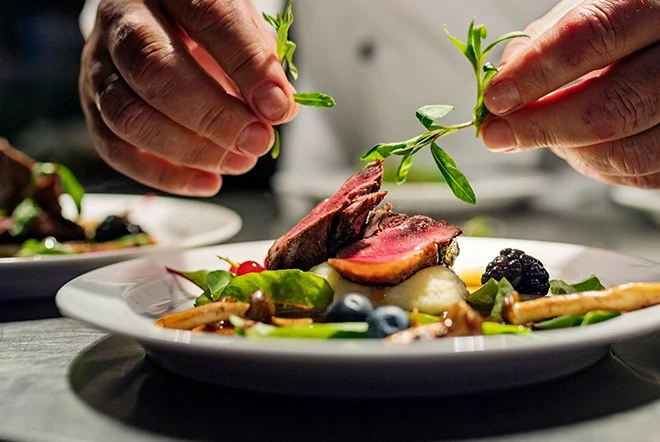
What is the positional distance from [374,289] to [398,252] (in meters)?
0.11

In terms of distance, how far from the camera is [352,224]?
1850 mm

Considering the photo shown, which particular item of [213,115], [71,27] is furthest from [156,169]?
[71,27]

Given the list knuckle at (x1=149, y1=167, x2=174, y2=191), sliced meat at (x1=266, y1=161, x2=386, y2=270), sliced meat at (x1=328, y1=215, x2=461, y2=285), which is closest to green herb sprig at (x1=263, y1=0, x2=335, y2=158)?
sliced meat at (x1=266, y1=161, x2=386, y2=270)

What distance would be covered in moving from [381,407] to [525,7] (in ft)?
13.5

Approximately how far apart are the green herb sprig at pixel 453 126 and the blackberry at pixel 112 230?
1.25 metres

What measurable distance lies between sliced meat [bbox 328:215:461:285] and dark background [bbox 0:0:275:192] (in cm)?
526

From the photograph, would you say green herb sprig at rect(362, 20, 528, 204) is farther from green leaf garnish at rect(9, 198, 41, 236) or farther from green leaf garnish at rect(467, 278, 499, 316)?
green leaf garnish at rect(9, 198, 41, 236)

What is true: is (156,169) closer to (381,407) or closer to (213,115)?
(213,115)

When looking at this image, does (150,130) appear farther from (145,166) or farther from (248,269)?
(248,269)

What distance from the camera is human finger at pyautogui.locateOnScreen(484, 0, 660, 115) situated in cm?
167

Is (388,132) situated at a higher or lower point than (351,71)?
lower

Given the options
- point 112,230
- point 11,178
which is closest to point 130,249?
point 112,230

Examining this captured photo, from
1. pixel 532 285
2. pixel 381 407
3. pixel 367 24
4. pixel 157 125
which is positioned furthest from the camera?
pixel 367 24

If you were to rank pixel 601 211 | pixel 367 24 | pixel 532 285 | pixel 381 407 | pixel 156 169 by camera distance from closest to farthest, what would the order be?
1. pixel 381 407
2. pixel 532 285
3. pixel 156 169
4. pixel 601 211
5. pixel 367 24
